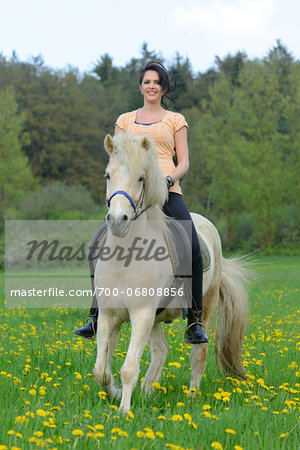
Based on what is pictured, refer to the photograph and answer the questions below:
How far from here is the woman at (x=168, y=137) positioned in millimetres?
5949

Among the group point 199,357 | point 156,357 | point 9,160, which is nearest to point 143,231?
point 156,357

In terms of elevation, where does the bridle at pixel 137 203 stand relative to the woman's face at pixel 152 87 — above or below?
below

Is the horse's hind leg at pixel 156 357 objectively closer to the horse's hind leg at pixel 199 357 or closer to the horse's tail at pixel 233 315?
the horse's hind leg at pixel 199 357

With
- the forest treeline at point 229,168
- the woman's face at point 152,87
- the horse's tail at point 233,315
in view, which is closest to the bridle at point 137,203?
the woman's face at point 152,87

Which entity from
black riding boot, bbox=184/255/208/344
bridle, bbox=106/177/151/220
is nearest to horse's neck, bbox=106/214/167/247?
bridle, bbox=106/177/151/220

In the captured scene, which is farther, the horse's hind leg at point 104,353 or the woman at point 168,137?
the woman at point 168,137

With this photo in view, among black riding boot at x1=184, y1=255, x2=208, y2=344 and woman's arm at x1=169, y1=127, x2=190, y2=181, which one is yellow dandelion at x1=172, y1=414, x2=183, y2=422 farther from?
woman's arm at x1=169, y1=127, x2=190, y2=181

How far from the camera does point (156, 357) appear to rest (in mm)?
6430

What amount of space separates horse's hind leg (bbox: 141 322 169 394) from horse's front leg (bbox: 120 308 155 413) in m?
1.10

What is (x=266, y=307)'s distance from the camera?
1500cm

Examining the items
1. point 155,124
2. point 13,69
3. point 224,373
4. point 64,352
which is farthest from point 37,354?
point 13,69

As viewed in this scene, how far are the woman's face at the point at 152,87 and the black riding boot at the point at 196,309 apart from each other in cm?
187

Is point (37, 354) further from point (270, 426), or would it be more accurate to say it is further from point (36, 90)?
point (36, 90)

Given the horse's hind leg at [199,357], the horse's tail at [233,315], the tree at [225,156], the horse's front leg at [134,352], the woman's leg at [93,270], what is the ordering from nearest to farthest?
the horse's front leg at [134,352]
the woman's leg at [93,270]
the horse's hind leg at [199,357]
the horse's tail at [233,315]
the tree at [225,156]
